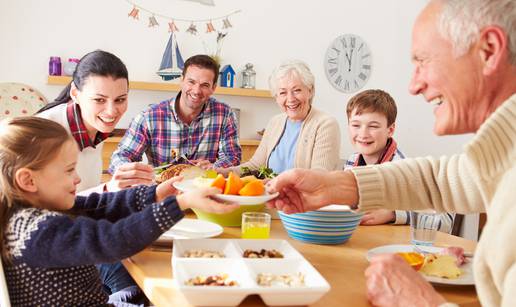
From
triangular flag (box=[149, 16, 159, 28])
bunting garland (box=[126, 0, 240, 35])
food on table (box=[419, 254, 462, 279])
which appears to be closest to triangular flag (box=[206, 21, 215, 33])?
bunting garland (box=[126, 0, 240, 35])

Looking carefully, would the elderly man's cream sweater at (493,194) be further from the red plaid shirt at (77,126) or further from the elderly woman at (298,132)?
the elderly woman at (298,132)

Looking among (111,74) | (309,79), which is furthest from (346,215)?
(309,79)

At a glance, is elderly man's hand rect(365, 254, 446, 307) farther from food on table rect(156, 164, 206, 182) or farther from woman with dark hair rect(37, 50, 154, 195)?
woman with dark hair rect(37, 50, 154, 195)

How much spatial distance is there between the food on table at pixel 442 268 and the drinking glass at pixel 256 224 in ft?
1.59

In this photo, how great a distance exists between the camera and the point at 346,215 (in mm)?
1591

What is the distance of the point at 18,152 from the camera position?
133 centimetres

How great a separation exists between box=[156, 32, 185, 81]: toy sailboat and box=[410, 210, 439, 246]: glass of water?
3.33 m

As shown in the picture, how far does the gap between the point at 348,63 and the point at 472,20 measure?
14.1 ft

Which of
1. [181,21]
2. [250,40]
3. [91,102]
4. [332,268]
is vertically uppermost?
[181,21]

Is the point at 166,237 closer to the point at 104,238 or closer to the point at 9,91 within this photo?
the point at 104,238

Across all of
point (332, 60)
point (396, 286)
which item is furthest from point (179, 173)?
point (332, 60)

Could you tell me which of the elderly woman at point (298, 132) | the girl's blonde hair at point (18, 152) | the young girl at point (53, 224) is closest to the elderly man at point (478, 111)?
the young girl at point (53, 224)

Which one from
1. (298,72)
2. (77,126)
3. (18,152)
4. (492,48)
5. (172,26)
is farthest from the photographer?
(172,26)

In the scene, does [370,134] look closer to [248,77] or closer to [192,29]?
[248,77]
